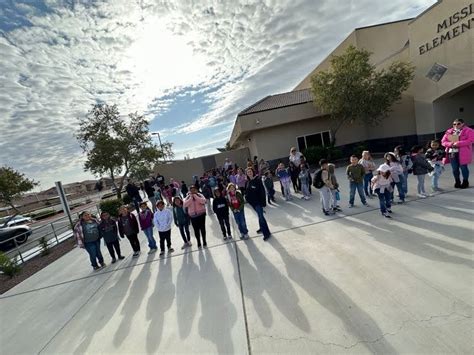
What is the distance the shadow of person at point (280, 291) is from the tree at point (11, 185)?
2137cm

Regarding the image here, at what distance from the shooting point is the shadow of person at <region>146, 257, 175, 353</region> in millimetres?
3207

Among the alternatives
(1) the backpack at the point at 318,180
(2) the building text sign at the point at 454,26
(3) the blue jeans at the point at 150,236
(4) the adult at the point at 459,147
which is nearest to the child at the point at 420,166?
(4) the adult at the point at 459,147

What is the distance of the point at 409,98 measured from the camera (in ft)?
47.1

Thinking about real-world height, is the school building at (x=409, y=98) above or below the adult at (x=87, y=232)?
above

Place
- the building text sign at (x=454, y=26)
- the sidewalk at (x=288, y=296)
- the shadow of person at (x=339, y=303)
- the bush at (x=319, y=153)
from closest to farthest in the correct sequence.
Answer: the shadow of person at (x=339, y=303) < the sidewalk at (x=288, y=296) < the building text sign at (x=454, y=26) < the bush at (x=319, y=153)

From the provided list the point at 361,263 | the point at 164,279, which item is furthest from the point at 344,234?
the point at 164,279

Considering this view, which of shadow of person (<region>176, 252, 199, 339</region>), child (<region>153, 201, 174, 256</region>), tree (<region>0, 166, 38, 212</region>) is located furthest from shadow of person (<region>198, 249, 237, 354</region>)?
tree (<region>0, 166, 38, 212</region>)

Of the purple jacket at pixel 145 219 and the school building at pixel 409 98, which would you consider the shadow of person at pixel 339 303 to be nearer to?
the purple jacket at pixel 145 219

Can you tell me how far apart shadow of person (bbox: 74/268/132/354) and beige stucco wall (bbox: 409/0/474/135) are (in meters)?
15.4

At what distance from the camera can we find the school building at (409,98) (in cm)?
1073

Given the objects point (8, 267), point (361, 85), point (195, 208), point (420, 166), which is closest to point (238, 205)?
point (195, 208)

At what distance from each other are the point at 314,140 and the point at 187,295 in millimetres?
16068

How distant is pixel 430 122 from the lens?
1285cm

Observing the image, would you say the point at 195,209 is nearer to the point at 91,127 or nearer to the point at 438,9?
the point at 91,127
